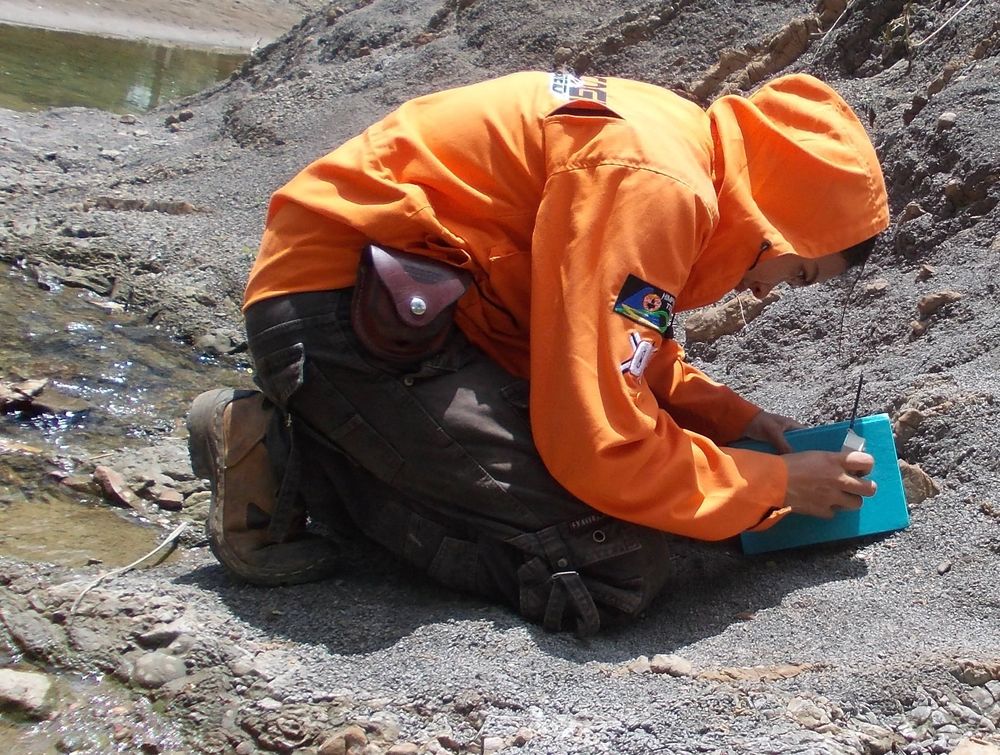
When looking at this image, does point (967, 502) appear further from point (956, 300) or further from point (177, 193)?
point (177, 193)

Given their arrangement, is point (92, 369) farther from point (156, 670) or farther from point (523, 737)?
point (523, 737)

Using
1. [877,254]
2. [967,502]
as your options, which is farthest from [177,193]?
[967,502]

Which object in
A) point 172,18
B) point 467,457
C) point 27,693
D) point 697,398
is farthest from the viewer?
point 172,18

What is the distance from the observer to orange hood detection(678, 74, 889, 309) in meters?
2.29

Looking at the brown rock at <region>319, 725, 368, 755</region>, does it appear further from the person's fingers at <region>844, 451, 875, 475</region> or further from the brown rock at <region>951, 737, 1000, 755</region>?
the person's fingers at <region>844, 451, 875, 475</region>

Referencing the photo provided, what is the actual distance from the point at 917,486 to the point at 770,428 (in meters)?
0.38

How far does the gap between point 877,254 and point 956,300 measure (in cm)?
53

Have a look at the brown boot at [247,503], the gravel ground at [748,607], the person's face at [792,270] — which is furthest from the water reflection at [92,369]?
the person's face at [792,270]

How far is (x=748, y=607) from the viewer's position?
247 centimetres

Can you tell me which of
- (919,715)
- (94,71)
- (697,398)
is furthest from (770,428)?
(94,71)

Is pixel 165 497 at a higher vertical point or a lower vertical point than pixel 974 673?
lower

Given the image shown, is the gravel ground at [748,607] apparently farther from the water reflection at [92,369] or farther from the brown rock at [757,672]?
the water reflection at [92,369]

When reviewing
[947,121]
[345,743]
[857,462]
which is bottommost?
[345,743]

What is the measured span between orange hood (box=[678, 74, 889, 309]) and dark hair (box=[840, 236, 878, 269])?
0.08m
